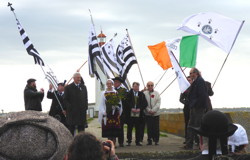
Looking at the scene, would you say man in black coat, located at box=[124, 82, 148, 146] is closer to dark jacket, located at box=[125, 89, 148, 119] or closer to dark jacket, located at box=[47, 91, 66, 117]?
dark jacket, located at box=[125, 89, 148, 119]

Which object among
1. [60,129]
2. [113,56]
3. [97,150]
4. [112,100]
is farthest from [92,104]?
[97,150]

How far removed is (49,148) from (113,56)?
30.5 ft

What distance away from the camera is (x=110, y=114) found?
40.9 feet

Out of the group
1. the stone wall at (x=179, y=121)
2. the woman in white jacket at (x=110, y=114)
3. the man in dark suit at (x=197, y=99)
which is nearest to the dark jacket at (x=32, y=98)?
the woman in white jacket at (x=110, y=114)

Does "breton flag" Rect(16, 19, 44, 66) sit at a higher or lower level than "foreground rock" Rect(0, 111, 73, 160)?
higher

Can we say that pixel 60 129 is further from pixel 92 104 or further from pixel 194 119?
pixel 92 104

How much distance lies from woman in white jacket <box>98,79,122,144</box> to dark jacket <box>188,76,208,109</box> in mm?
2036

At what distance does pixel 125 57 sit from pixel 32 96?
3982 millimetres

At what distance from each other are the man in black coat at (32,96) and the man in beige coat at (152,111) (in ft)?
9.45

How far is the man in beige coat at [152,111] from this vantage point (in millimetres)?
13359

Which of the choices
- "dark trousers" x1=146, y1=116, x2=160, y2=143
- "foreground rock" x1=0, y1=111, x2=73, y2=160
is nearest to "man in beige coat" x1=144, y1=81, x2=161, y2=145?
"dark trousers" x1=146, y1=116, x2=160, y2=143

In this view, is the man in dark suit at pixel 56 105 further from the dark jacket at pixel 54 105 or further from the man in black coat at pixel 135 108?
the man in black coat at pixel 135 108

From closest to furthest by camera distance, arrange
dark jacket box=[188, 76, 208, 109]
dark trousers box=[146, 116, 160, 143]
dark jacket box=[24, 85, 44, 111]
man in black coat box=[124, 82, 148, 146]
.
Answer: dark jacket box=[188, 76, 208, 109]
dark jacket box=[24, 85, 44, 111]
dark trousers box=[146, 116, 160, 143]
man in black coat box=[124, 82, 148, 146]

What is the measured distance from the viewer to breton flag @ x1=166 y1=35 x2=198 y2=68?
1418cm
